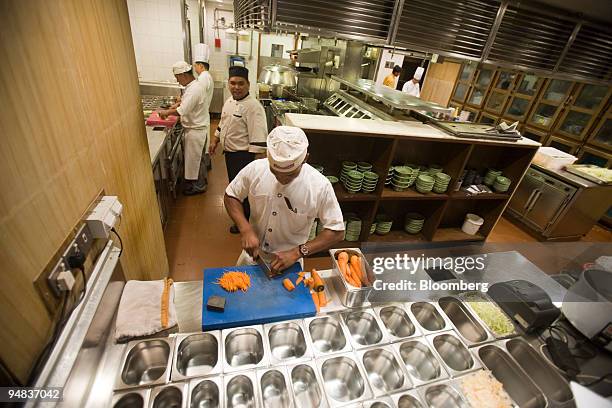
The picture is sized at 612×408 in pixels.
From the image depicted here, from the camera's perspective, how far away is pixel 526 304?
1532 millimetres

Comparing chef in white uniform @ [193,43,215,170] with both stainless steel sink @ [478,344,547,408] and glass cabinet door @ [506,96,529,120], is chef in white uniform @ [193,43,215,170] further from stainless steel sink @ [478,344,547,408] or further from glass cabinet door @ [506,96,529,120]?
glass cabinet door @ [506,96,529,120]

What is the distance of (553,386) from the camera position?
135 cm

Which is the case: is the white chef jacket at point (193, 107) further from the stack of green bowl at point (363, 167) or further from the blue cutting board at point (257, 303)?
the blue cutting board at point (257, 303)

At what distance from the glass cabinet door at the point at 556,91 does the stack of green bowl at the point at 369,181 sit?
5.27 m

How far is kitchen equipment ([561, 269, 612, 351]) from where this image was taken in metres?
1.42

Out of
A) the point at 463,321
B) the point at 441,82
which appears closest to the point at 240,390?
the point at 463,321

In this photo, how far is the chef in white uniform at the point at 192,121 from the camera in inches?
167

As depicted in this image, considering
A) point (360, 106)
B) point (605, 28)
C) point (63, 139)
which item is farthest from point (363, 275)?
point (605, 28)

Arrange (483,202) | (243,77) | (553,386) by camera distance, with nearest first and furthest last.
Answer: (553,386) → (243,77) → (483,202)

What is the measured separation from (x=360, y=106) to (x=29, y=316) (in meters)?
4.15

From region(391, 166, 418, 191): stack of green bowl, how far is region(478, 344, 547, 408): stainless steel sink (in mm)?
2244

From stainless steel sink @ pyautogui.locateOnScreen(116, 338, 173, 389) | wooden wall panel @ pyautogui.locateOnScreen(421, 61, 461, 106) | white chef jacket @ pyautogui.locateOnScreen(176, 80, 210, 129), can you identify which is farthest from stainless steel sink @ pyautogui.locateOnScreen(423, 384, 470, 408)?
wooden wall panel @ pyautogui.locateOnScreen(421, 61, 461, 106)

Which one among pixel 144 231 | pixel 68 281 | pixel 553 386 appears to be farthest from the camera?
pixel 144 231

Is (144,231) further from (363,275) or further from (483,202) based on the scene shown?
(483,202)
